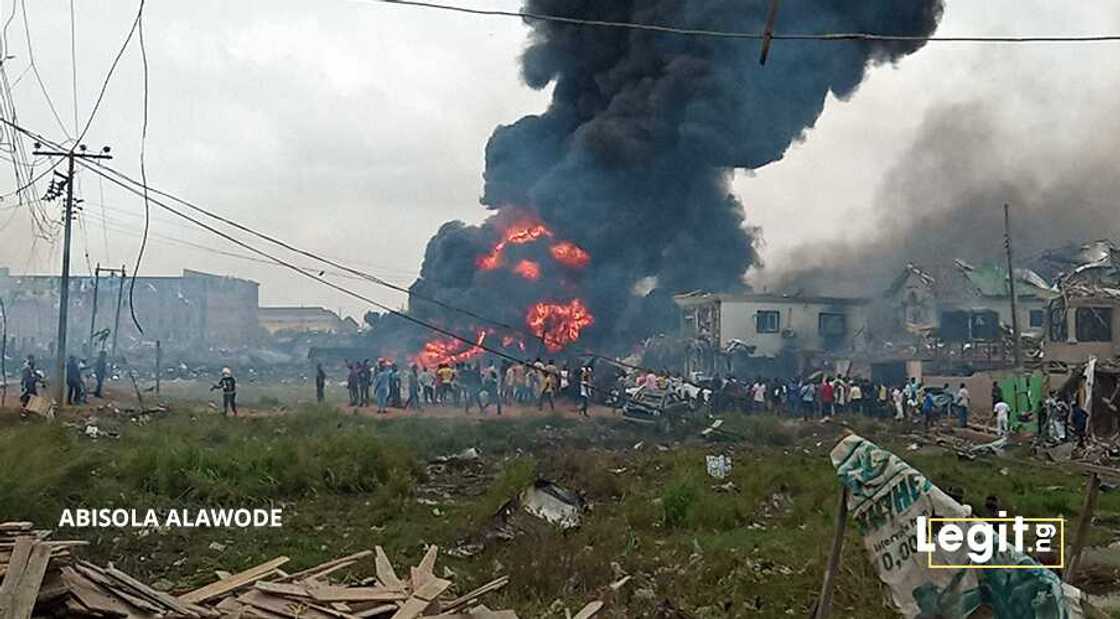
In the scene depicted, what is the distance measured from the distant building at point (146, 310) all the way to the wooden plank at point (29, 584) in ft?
142

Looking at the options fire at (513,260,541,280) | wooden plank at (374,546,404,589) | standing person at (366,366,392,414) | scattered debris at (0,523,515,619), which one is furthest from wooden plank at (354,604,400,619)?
fire at (513,260,541,280)

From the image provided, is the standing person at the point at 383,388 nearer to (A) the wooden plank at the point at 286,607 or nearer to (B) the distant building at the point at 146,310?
(A) the wooden plank at the point at 286,607

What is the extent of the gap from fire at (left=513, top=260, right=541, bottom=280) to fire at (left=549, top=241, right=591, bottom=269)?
1054 millimetres

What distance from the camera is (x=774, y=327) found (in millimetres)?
39625

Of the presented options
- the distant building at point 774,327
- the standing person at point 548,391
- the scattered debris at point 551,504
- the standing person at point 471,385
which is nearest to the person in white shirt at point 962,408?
the standing person at point 548,391

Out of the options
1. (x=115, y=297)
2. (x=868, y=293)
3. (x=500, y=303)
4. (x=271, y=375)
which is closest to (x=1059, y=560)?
(x=500, y=303)

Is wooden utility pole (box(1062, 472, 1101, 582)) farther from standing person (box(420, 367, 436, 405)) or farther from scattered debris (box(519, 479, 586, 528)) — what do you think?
standing person (box(420, 367, 436, 405))

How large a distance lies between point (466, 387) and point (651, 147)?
56.6 feet

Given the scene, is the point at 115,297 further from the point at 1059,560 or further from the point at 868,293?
the point at 1059,560

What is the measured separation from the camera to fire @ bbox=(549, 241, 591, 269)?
39.3 meters

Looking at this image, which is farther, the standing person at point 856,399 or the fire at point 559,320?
the fire at point 559,320

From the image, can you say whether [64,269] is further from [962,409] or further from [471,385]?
[962,409]

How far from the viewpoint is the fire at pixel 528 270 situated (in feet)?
126

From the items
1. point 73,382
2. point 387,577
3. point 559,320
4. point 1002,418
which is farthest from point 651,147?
point 387,577
